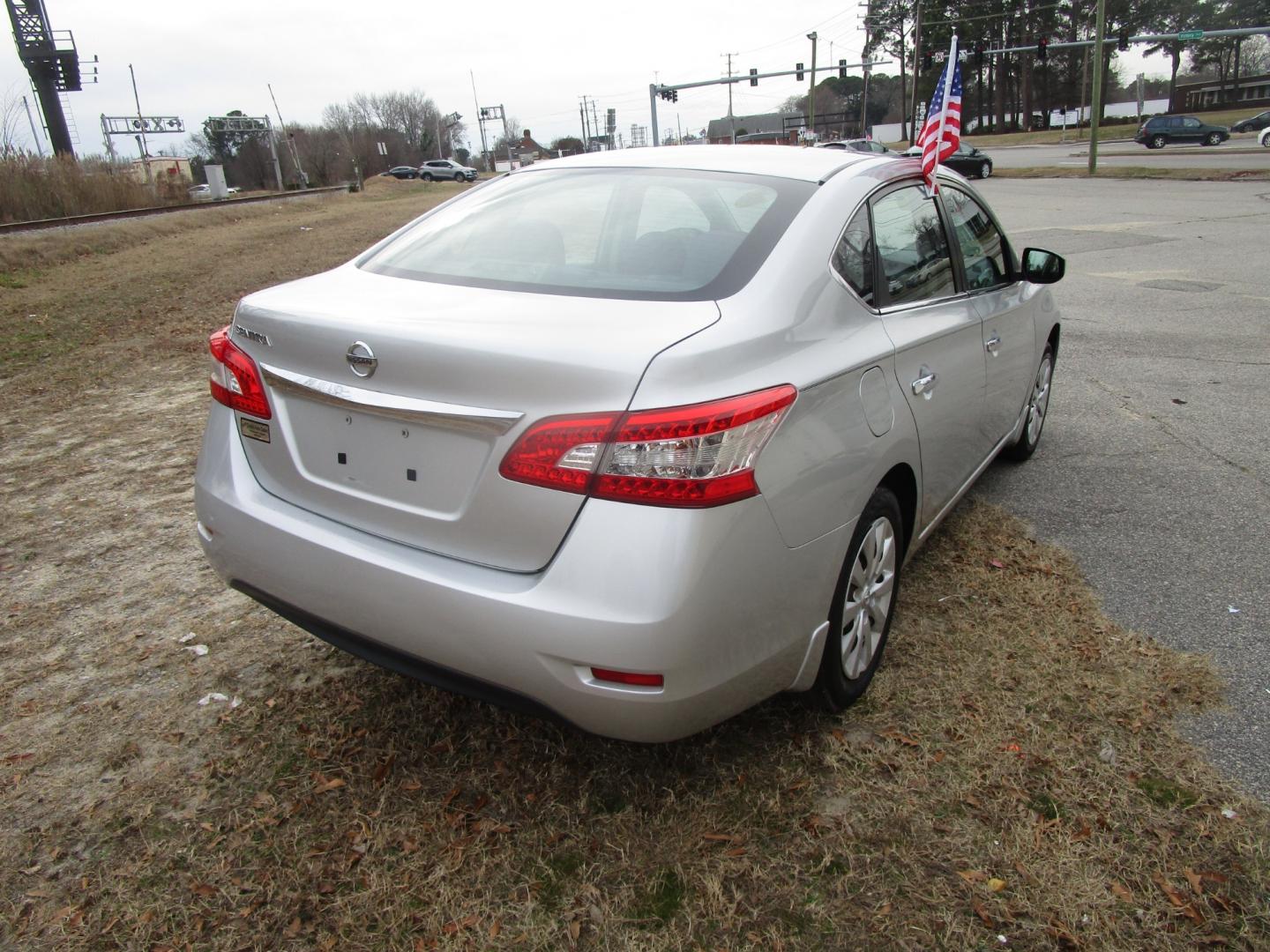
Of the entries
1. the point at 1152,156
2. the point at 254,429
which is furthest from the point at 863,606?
the point at 1152,156

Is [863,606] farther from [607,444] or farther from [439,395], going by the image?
[439,395]

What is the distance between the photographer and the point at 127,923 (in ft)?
7.01

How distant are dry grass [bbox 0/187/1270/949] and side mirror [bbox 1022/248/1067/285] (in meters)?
1.41

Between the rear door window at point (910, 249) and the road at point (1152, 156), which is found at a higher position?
the rear door window at point (910, 249)

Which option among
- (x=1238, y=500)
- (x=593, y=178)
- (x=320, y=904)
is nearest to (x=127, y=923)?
(x=320, y=904)

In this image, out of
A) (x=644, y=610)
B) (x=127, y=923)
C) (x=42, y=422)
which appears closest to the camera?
(x=644, y=610)

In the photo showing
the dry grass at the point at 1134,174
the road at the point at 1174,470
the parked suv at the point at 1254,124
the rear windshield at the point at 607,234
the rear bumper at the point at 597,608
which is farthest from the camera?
the parked suv at the point at 1254,124

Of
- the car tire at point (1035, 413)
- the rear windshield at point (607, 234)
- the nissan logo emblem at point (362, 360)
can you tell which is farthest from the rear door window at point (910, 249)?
the car tire at point (1035, 413)

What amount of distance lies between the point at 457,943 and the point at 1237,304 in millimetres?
10036

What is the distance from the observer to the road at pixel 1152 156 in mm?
31703

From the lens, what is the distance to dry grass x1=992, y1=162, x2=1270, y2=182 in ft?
85.2

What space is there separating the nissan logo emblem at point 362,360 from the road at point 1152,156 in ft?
109

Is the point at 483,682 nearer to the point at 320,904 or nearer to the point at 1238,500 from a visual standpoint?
the point at 320,904

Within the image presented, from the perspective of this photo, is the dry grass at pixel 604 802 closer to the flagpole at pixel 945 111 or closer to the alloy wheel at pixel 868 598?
the alloy wheel at pixel 868 598
